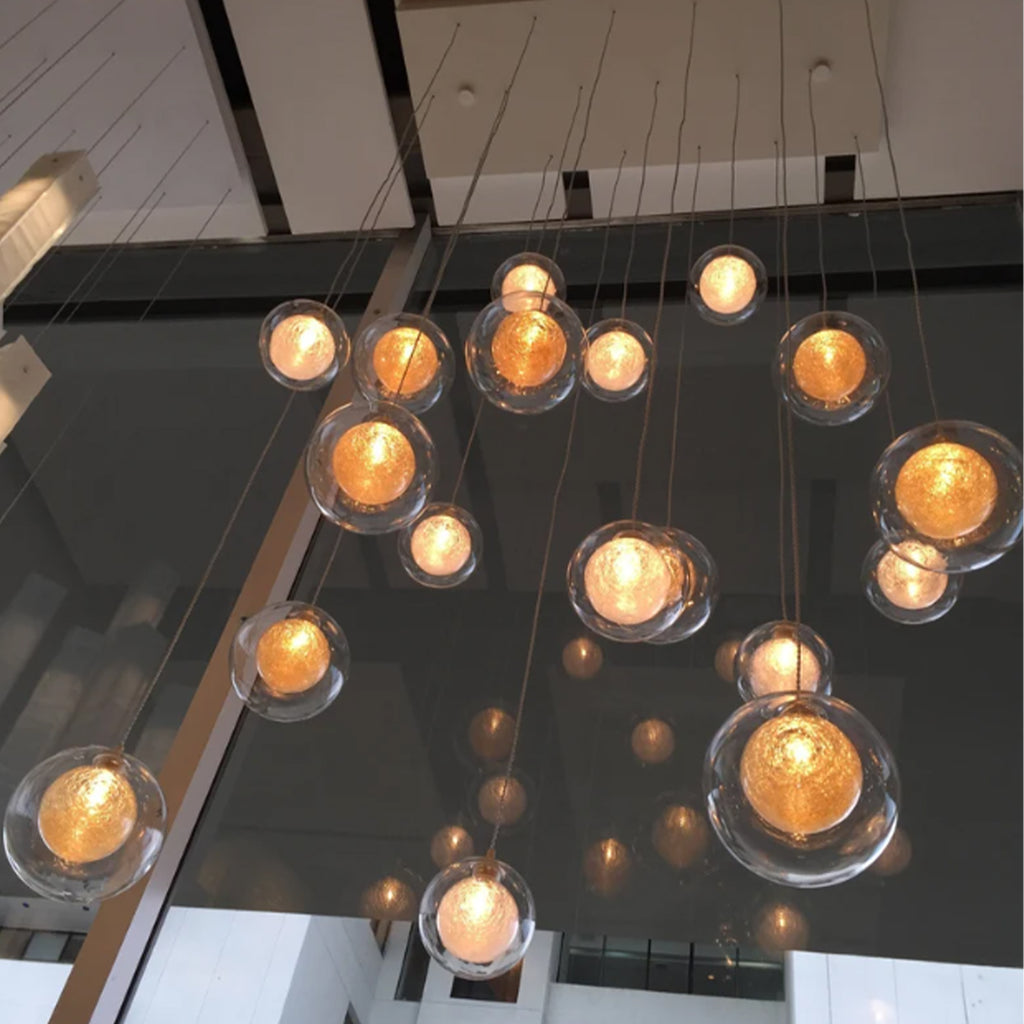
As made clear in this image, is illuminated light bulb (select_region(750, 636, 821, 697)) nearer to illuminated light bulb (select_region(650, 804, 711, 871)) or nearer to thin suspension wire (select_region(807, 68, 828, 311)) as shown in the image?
illuminated light bulb (select_region(650, 804, 711, 871))

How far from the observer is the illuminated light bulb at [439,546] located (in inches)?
101

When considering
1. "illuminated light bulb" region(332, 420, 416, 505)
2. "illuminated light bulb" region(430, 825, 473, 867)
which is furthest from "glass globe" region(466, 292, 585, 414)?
"illuminated light bulb" region(430, 825, 473, 867)

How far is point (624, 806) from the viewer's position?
3.12 m

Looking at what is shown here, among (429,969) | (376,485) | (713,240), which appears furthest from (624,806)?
(713,240)

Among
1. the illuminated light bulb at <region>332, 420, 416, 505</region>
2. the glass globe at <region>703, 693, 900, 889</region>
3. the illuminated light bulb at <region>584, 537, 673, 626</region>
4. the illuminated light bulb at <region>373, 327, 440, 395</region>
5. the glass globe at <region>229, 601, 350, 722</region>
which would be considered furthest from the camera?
the illuminated light bulb at <region>373, 327, 440, 395</region>

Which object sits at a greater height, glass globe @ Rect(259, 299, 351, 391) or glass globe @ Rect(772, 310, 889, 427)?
glass globe @ Rect(259, 299, 351, 391)

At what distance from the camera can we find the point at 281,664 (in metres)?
2.18

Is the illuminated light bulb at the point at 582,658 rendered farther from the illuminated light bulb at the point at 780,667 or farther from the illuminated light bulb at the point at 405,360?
the illuminated light bulb at the point at 405,360

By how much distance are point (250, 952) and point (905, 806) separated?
6.42 ft

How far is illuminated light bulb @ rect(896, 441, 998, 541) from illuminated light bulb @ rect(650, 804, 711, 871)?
1606 mm

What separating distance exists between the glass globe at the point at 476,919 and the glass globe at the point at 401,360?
1080 mm

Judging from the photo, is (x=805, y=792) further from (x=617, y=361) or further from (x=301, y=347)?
(x=301, y=347)

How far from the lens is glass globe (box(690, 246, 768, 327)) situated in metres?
3.00

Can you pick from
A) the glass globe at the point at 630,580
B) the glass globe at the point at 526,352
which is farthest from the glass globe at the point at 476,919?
the glass globe at the point at 526,352
